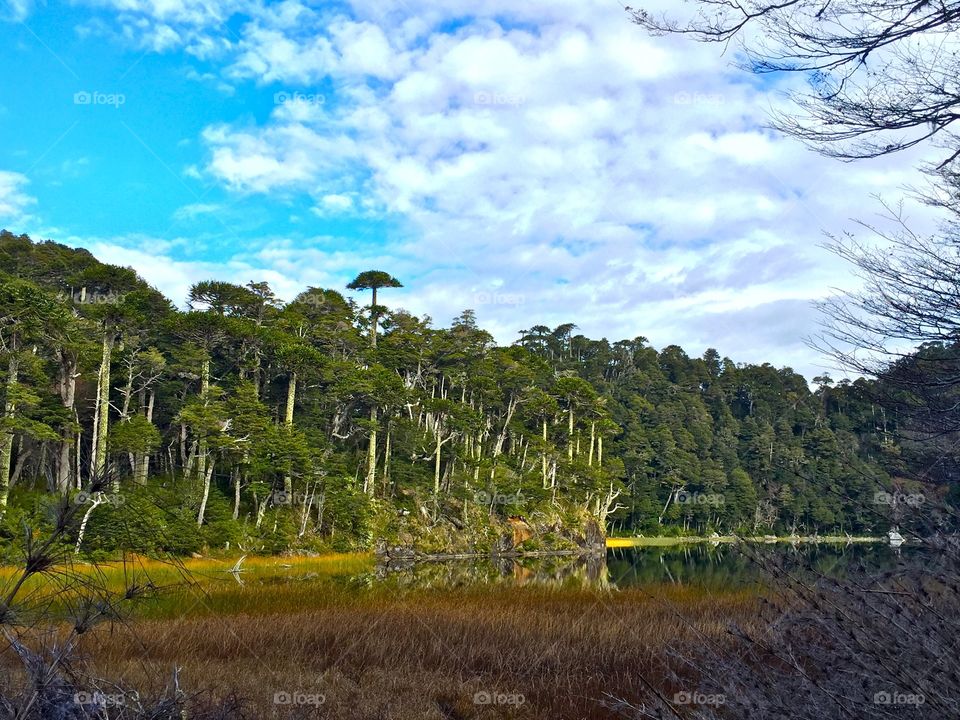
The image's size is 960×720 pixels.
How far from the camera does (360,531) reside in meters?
34.2

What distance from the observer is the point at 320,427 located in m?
42.8

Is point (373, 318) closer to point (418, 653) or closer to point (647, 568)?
point (647, 568)

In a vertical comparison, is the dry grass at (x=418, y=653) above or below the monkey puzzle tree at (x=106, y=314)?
below

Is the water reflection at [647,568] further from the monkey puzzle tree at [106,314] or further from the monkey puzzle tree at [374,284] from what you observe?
the monkey puzzle tree at [374,284]

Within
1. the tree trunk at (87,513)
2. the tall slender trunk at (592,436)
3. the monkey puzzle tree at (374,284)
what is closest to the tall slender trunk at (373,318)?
Result: the monkey puzzle tree at (374,284)

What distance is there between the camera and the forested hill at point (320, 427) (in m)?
25.5

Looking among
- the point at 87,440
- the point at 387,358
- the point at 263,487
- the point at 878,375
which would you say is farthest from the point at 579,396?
the point at 878,375

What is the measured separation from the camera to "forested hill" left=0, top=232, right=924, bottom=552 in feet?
83.7

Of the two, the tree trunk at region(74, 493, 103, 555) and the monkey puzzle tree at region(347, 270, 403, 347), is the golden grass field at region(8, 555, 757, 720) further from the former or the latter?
the monkey puzzle tree at region(347, 270, 403, 347)

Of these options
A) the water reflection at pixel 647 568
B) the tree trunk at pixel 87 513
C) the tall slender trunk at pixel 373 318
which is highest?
the tall slender trunk at pixel 373 318

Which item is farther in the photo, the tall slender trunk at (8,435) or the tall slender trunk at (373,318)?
the tall slender trunk at (373,318)

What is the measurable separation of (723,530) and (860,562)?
66.9 metres

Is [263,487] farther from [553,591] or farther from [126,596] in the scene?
[126,596]

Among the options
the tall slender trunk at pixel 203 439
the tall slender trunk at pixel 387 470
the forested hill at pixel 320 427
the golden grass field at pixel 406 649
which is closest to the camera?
the golden grass field at pixel 406 649
